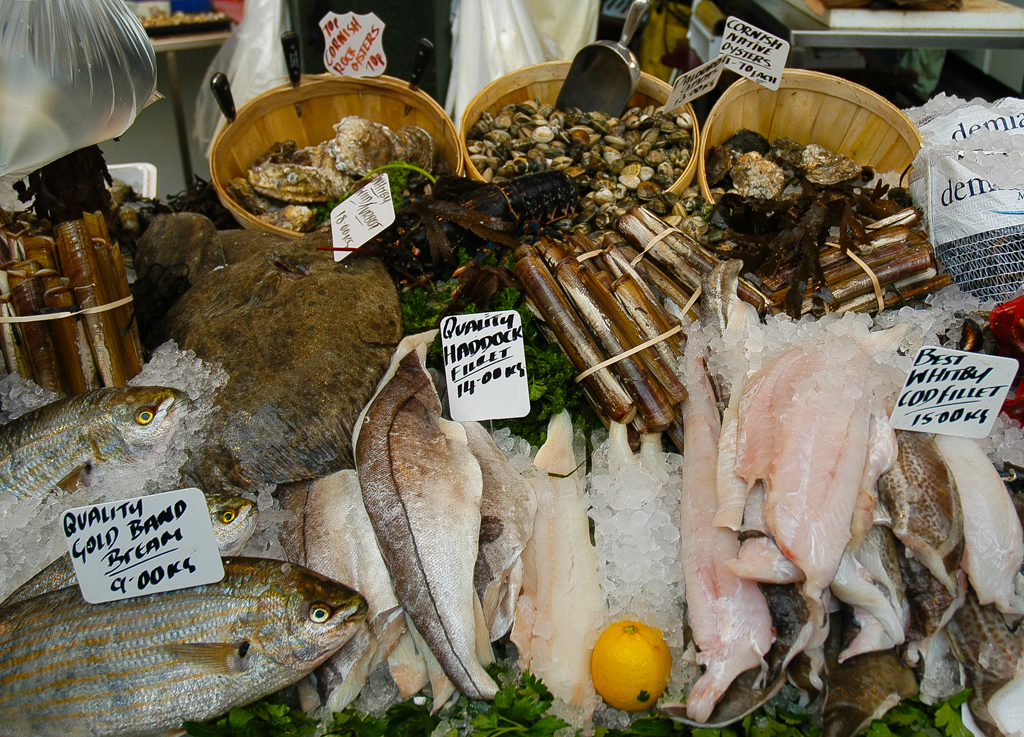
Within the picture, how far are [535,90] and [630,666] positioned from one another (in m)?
3.40

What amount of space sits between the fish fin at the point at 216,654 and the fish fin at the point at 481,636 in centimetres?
60

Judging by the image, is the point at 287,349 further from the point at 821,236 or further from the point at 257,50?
the point at 257,50

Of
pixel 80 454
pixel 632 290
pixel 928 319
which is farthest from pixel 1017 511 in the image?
pixel 80 454

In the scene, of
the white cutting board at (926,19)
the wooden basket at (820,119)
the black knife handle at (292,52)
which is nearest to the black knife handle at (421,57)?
the black knife handle at (292,52)

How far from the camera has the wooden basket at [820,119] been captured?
3354 millimetres

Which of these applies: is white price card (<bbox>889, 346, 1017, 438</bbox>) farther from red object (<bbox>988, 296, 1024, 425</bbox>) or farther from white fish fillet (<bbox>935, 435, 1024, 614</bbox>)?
red object (<bbox>988, 296, 1024, 425</bbox>)

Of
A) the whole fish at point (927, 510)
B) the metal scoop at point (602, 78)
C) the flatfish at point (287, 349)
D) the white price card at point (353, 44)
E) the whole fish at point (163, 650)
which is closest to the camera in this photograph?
the whole fish at point (163, 650)

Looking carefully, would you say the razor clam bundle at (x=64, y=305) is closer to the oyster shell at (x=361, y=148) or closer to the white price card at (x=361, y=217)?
the white price card at (x=361, y=217)

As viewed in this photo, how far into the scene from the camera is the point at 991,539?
1755mm

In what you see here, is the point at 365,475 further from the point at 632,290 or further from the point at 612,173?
the point at 612,173

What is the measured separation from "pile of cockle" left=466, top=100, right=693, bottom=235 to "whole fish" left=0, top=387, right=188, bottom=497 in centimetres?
202

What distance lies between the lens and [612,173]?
3523 mm

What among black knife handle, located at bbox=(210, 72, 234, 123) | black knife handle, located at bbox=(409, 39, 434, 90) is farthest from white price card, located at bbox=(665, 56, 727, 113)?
black knife handle, located at bbox=(210, 72, 234, 123)

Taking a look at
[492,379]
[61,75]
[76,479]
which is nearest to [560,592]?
[492,379]
